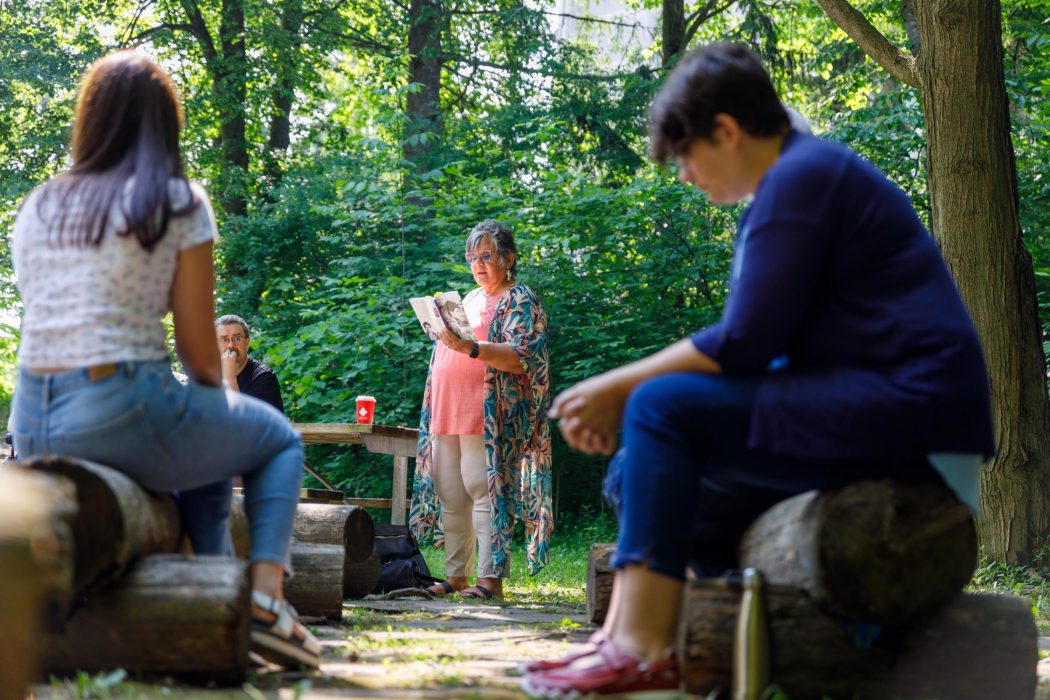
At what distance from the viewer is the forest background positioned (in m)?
12.8

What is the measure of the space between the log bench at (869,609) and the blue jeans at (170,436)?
1129 mm

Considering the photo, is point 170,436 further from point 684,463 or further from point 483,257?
point 483,257

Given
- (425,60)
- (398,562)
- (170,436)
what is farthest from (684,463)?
(425,60)

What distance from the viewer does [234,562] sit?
281cm

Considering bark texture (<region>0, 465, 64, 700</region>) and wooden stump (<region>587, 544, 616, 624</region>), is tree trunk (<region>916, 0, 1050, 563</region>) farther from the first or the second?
bark texture (<region>0, 465, 64, 700</region>)

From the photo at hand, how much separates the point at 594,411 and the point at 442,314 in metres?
3.51

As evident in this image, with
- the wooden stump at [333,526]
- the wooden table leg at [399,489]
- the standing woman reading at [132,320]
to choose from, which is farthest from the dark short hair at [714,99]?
the wooden table leg at [399,489]

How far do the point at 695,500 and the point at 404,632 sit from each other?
6.76 feet

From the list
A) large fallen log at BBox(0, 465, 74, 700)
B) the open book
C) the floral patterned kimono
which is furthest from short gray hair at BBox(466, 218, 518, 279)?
large fallen log at BBox(0, 465, 74, 700)

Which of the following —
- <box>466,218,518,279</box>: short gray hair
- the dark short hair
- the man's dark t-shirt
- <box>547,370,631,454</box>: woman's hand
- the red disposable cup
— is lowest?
the red disposable cup

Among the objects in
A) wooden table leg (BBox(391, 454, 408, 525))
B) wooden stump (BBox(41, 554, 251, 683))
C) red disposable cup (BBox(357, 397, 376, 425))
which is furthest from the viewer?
wooden table leg (BBox(391, 454, 408, 525))

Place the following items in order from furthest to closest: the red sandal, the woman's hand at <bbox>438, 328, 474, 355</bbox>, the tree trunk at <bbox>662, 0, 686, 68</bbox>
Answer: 1. the tree trunk at <bbox>662, 0, 686, 68</bbox>
2. the woman's hand at <bbox>438, 328, 474, 355</bbox>
3. the red sandal

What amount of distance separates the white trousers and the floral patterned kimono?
0.06 meters

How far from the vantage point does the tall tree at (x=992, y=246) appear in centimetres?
685
